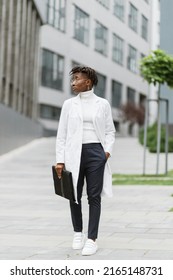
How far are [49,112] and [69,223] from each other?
142 ft

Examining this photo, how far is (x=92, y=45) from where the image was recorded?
2215 inches

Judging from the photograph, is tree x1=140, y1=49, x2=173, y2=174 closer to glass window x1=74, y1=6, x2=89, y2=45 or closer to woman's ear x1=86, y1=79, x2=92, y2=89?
woman's ear x1=86, y1=79, x2=92, y2=89

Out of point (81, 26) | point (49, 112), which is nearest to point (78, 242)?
point (49, 112)

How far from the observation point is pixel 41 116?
167ft

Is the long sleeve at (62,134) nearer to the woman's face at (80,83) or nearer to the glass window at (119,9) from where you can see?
the woman's face at (80,83)

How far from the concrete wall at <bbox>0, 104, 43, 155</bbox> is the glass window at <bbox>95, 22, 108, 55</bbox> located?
69.0ft

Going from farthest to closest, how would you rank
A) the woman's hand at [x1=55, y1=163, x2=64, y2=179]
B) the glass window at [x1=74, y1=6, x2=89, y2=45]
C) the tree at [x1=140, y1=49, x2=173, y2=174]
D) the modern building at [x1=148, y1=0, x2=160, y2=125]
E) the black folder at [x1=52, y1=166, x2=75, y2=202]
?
1. the glass window at [x1=74, y1=6, x2=89, y2=45]
2. the modern building at [x1=148, y1=0, x2=160, y2=125]
3. the tree at [x1=140, y1=49, x2=173, y2=174]
4. the woman's hand at [x1=55, y1=163, x2=64, y2=179]
5. the black folder at [x1=52, y1=166, x2=75, y2=202]

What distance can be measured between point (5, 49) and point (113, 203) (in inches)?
751

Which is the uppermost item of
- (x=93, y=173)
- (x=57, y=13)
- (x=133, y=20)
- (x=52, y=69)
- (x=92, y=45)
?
(x=133, y=20)

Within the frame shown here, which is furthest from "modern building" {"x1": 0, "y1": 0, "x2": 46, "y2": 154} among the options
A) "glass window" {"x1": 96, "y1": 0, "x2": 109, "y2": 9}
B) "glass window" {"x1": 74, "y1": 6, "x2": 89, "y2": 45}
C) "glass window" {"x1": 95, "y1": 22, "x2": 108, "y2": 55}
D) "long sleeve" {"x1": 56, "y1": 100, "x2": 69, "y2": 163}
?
"long sleeve" {"x1": 56, "y1": 100, "x2": 69, "y2": 163}

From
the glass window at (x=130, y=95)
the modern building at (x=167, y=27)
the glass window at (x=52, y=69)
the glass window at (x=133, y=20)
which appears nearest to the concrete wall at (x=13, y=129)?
the modern building at (x=167, y=27)

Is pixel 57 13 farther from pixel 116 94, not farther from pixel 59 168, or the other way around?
pixel 59 168

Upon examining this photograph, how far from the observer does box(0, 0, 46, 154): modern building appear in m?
28.7
